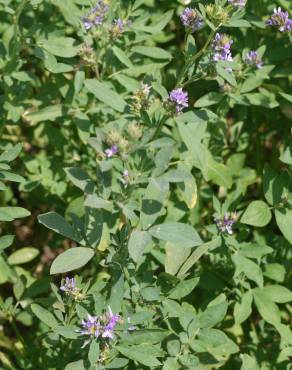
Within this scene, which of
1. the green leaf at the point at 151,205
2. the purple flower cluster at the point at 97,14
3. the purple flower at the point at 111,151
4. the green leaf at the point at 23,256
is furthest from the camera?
the green leaf at the point at 23,256

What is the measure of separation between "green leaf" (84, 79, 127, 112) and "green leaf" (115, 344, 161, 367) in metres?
1.01

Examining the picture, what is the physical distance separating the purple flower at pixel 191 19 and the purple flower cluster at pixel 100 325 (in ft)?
4.03

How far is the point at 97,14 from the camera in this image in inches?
108

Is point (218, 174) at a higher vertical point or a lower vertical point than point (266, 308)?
higher

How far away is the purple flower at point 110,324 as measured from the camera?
6.96 ft

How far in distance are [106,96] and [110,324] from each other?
103 centimetres

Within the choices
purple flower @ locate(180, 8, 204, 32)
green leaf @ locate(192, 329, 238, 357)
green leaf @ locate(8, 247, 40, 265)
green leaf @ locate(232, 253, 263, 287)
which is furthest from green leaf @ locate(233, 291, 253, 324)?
purple flower @ locate(180, 8, 204, 32)

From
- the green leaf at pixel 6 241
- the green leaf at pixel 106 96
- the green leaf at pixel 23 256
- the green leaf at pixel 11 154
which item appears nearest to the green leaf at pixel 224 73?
the green leaf at pixel 106 96

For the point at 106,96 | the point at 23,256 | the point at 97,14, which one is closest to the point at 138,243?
the point at 106,96

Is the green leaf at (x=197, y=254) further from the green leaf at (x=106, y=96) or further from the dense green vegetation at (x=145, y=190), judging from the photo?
the green leaf at (x=106, y=96)

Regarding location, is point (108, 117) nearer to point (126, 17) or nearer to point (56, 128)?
point (56, 128)

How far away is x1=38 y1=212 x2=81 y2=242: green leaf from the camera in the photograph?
224cm

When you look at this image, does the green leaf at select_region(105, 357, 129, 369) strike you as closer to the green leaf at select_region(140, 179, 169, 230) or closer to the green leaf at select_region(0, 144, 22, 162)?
the green leaf at select_region(140, 179, 169, 230)

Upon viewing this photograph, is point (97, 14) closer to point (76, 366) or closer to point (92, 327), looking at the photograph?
point (92, 327)
